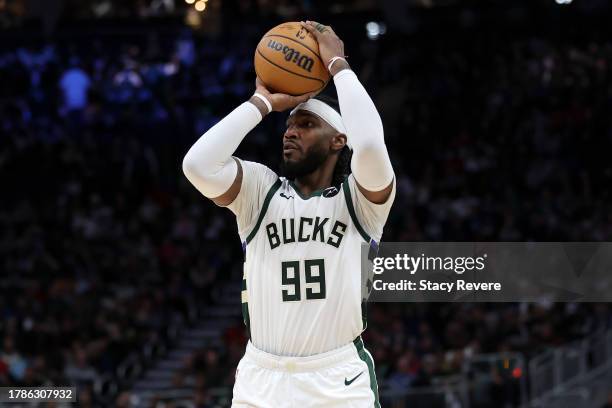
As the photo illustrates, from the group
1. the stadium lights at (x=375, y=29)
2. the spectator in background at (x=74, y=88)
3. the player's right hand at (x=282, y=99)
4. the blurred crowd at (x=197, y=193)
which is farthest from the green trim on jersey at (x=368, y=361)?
the spectator in background at (x=74, y=88)

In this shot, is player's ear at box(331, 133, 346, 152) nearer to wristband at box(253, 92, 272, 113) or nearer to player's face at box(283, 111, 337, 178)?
player's face at box(283, 111, 337, 178)

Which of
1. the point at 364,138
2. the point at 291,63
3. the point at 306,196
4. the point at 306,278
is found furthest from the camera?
the point at 306,196

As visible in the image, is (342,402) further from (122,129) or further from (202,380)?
(122,129)

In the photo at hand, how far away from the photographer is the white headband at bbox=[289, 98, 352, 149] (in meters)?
5.09

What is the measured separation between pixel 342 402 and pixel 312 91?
1392 mm

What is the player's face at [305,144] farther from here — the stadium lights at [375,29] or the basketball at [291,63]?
the stadium lights at [375,29]

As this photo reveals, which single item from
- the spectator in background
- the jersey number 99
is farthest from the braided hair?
the spectator in background

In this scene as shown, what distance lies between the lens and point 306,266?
4852mm

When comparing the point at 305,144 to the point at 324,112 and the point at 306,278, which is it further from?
the point at 306,278

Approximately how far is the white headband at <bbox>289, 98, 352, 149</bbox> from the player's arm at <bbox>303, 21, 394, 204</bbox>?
278 mm

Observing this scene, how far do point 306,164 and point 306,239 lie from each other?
1.23 feet

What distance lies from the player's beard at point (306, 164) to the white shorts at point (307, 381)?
0.81 metres

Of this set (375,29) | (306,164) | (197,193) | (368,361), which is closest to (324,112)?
(306,164)

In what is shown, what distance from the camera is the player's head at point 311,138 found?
5.04m
